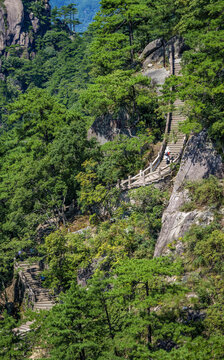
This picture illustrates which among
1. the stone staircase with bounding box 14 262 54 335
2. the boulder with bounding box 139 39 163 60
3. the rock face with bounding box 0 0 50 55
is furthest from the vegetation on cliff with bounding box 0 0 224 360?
the rock face with bounding box 0 0 50 55

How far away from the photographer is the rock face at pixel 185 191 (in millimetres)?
19969

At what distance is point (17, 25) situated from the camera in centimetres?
9269

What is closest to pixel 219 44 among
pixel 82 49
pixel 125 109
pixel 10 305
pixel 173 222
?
pixel 173 222

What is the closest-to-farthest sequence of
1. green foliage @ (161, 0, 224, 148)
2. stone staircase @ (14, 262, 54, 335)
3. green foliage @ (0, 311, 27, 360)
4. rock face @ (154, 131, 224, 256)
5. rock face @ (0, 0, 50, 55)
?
green foliage @ (0, 311, 27, 360), rock face @ (154, 131, 224, 256), green foliage @ (161, 0, 224, 148), stone staircase @ (14, 262, 54, 335), rock face @ (0, 0, 50, 55)

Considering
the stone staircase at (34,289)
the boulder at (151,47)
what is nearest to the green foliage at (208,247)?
the stone staircase at (34,289)

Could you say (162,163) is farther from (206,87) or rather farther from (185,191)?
(206,87)

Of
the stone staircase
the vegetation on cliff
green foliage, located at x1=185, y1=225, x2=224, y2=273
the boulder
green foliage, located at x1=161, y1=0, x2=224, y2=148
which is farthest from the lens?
the boulder

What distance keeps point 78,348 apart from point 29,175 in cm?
1663

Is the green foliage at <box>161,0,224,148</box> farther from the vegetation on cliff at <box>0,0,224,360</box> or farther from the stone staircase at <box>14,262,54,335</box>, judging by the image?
the stone staircase at <box>14,262,54,335</box>

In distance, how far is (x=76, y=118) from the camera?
3441 centimetres

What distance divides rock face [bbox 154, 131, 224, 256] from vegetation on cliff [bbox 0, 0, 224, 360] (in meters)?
0.69

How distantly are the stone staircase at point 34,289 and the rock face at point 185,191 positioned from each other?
1085 centimetres

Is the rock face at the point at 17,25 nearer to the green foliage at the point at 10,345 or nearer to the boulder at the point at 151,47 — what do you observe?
the boulder at the point at 151,47

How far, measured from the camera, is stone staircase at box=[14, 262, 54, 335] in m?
27.6
